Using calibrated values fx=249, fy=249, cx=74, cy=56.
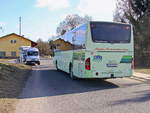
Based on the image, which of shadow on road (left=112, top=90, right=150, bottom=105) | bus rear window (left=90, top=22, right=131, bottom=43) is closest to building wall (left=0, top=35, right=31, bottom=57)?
bus rear window (left=90, top=22, right=131, bottom=43)

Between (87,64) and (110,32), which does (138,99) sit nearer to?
(87,64)

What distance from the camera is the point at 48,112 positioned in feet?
24.8

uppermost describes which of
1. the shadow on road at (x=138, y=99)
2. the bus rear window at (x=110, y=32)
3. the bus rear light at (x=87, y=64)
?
the bus rear window at (x=110, y=32)

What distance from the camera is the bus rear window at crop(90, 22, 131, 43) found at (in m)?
12.8

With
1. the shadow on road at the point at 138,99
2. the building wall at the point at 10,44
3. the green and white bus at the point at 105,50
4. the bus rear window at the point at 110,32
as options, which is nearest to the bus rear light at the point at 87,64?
the green and white bus at the point at 105,50

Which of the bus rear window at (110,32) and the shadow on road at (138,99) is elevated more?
the bus rear window at (110,32)

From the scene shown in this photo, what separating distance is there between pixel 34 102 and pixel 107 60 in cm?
511

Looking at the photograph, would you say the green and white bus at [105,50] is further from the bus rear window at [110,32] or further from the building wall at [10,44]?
the building wall at [10,44]

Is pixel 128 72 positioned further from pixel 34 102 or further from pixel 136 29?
pixel 136 29

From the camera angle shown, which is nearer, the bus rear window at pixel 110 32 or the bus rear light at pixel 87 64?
the bus rear light at pixel 87 64

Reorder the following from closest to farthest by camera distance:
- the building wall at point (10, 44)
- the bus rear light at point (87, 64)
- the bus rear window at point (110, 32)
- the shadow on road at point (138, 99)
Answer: the shadow on road at point (138, 99)
the bus rear light at point (87, 64)
the bus rear window at point (110, 32)
the building wall at point (10, 44)

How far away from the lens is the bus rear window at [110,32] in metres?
12.8

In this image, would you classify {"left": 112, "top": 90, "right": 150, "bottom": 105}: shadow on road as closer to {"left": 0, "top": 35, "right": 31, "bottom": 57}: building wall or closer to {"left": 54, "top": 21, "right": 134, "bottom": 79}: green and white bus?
{"left": 54, "top": 21, "right": 134, "bottom": 79}: green and white bus

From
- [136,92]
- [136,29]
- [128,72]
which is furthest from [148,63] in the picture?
[136,92]
